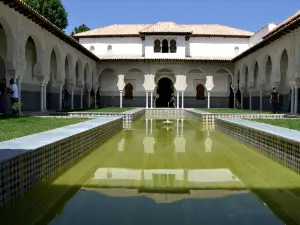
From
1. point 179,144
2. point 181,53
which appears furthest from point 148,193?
point 181,53

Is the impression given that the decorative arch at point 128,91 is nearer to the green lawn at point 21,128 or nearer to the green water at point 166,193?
the green lawn at point 21,128

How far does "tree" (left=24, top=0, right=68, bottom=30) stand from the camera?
3328 cm

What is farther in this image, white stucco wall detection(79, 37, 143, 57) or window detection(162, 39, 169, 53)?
white stucco wall detection(79, 37, 143, 57)

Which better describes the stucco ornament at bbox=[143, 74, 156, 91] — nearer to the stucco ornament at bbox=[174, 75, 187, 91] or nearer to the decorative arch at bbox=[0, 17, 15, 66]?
the stucco ornament at bbox=[174, 75, 187, 91]

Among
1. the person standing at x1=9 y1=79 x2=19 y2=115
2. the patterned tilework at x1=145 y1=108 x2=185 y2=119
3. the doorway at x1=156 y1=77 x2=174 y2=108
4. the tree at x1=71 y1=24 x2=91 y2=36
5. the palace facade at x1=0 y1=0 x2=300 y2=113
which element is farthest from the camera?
the tree at x1=71 y1=24 x2=91 y2=36

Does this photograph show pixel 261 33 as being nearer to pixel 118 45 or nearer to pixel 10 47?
pixel 118 45

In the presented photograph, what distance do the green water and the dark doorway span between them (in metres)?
24.4

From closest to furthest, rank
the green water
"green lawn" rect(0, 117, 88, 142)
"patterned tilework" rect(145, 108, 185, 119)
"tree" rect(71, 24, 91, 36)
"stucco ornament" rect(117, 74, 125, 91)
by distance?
the green water, "green lawn" rect(0, 117, 88, 142), "patterned tilework" rect(145, 108, 185, 119), "stucco ornament" rect(117, 74, 125, 91), "tree" rect(71, 24, 91, 36)

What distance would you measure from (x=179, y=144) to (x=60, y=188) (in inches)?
152

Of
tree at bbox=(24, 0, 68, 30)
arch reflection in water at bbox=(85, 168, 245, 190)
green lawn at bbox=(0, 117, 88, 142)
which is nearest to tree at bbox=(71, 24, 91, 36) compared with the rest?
tree at bbox=(24, 0, 68, 30)

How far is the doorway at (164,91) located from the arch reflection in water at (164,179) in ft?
83.8

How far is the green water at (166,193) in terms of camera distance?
115 inches

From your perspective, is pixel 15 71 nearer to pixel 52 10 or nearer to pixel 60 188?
pixel 60 188

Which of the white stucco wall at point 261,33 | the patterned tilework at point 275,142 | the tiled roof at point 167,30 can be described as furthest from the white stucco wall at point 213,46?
the patterned tilework at point 275,142
